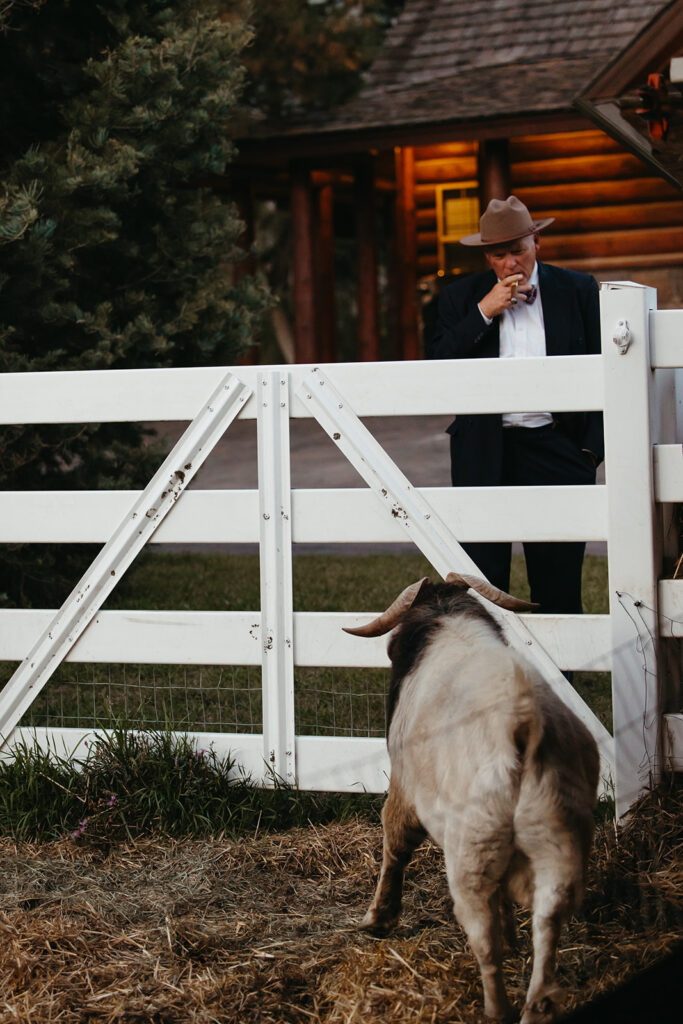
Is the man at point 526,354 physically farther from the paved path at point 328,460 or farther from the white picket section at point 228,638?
the paved path at point 328,460

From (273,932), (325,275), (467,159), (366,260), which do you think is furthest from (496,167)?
(273,932)

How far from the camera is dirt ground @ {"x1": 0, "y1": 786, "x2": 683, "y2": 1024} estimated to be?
2.66 metres

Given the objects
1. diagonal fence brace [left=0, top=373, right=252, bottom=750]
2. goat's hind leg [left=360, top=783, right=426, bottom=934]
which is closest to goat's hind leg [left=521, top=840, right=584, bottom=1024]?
goat's hind leg [left=360, top=783, right=426, bottom=934]

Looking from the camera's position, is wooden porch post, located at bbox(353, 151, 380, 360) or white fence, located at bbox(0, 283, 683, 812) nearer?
white fence, located at bbox(0, 283, 683, 812)

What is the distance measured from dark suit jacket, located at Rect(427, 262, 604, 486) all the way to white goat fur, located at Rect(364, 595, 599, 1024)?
1637mm

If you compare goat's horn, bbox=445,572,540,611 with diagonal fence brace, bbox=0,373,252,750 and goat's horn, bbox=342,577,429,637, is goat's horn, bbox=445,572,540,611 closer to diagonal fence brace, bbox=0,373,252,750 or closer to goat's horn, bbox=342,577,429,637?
goat's horn, bbox=342,577,429,637

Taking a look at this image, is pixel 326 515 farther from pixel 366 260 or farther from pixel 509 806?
pixel 366 260

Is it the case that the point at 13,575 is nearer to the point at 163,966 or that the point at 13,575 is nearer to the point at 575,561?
the point at 575,561

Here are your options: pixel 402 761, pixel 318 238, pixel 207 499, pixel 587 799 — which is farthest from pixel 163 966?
pixel 318 238

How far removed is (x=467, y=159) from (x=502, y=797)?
13343 millimetres

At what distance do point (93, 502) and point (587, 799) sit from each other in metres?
2.23

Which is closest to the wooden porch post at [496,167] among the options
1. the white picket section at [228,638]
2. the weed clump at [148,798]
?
the white picket section at [228,638]

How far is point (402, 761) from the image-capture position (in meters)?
2.64

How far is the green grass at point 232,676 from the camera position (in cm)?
471
